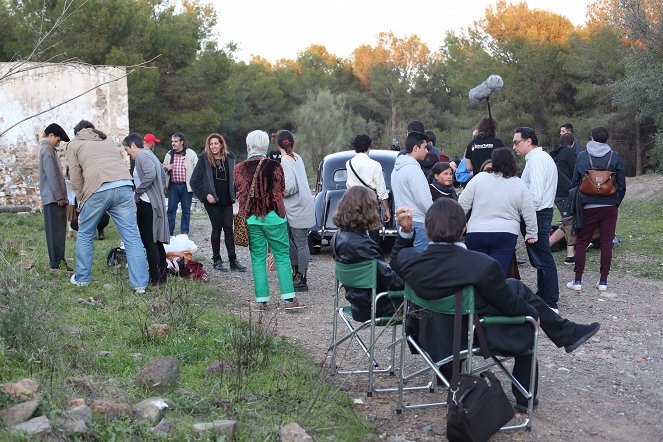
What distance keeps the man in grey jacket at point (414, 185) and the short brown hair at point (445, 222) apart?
2.60m

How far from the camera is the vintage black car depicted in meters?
11.8

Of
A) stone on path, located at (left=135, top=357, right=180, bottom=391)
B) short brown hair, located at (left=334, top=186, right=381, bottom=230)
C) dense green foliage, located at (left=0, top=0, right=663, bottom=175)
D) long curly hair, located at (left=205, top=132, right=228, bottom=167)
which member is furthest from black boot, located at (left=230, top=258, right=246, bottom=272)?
dense green foliage, located at (left=0, top=0, right=663, bottom=175)

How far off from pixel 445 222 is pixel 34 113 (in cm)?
1563

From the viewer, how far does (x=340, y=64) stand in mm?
58906

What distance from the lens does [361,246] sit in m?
5.52

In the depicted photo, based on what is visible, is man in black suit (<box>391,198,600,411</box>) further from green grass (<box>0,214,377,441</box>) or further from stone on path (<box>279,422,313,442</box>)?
stone on path (<box>279,422,313,442</box>)

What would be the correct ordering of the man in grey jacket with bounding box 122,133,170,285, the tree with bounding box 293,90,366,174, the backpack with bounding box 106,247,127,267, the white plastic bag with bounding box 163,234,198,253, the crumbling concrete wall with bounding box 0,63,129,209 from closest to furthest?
the man in grey jacket with bounding box 122,133,170,285, the backpack with bounding box 106,247,127,267, the white plastic bag with bounding box 163,234,198,253, the crumbling concrete wall with bounding box 0,63,129,209, the tree with bounding box 293,90,366,174

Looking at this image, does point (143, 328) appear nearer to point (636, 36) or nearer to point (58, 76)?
point (58, 76)

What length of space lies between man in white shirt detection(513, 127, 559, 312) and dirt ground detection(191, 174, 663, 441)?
1.36 ft

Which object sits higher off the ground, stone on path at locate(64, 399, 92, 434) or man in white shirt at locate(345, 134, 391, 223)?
man in white shirt at locate(345, 134, 391, 223)

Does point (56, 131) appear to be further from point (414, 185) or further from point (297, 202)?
point (414, 185)

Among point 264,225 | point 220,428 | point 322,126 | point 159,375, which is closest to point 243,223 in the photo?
point 264,225

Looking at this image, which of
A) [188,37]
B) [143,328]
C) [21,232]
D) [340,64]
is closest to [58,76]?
[21,232]

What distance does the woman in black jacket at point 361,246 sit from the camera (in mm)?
5406
